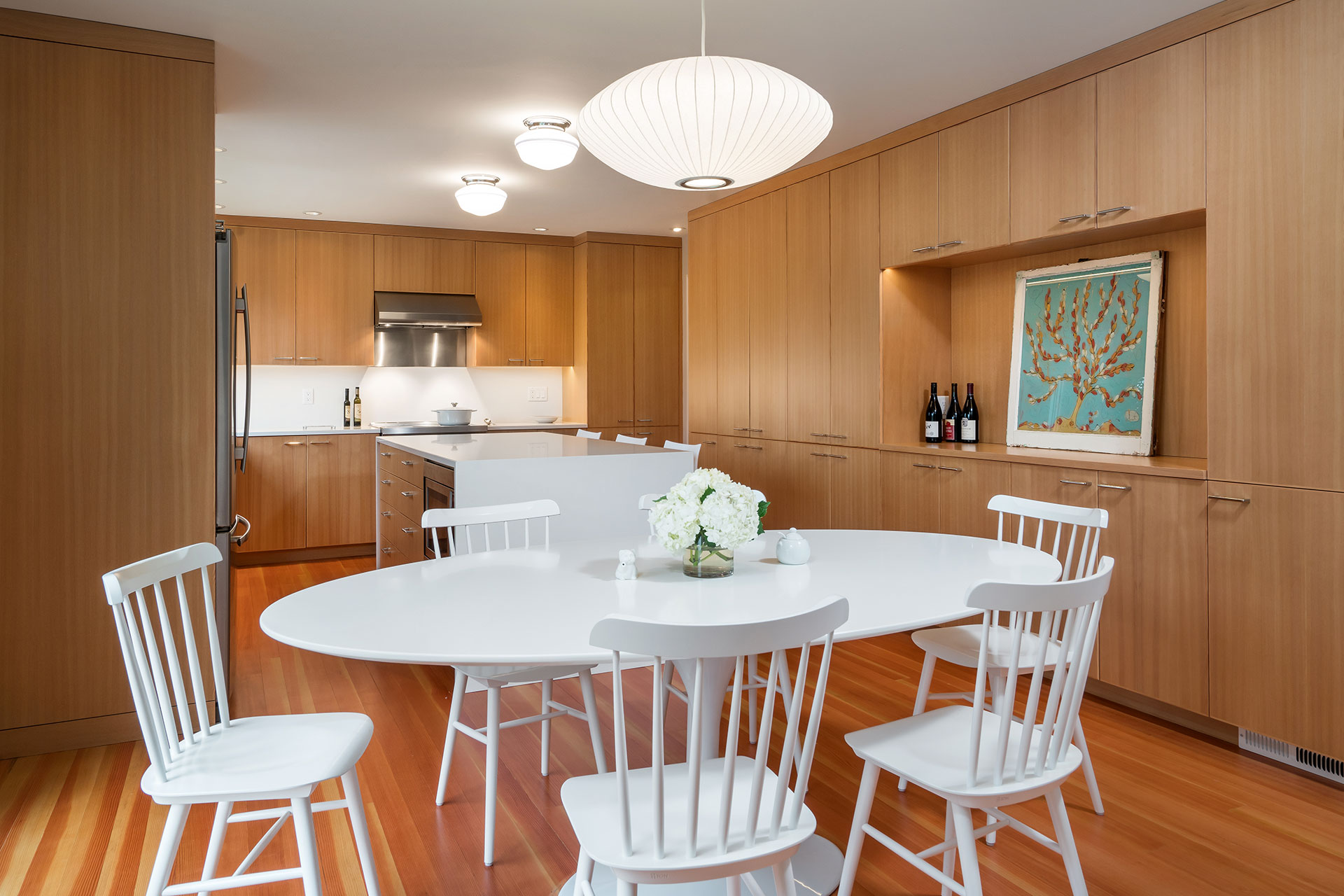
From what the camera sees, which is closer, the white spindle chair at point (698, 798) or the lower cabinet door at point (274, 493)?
the white spindle chair at point (698, 798)

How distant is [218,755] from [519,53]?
250 cm

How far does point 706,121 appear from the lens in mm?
1942

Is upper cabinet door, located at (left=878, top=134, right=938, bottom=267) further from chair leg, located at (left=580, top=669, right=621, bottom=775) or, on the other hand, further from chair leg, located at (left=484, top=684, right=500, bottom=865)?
chair leg, located at (left=484, top=684, right=500, bottom=865)

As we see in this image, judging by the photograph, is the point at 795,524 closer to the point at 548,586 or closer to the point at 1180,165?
the point at 1180,165

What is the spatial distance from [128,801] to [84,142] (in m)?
2.11

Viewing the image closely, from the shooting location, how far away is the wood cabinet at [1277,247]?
242 cm

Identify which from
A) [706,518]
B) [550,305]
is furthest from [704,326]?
[706,518]

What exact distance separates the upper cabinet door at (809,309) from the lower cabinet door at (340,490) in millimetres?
2956

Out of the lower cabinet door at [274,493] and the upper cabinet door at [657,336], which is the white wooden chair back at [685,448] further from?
the lower cabinet door at [274,493]

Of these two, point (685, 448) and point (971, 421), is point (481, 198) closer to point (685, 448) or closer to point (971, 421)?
point (685, 448)

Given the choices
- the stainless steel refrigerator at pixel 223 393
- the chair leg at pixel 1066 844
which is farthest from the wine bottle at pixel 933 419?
the stainless steel refrigerator at pixel 223 393

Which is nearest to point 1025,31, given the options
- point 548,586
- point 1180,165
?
point 1180,165

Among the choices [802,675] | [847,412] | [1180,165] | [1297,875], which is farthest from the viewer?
[847,412]

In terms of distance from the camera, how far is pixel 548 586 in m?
1.90
